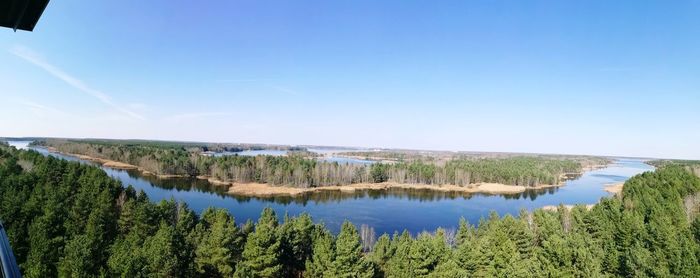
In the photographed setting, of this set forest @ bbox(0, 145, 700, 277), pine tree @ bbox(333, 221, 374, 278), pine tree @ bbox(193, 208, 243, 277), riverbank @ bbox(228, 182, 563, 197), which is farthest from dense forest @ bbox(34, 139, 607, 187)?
pine tree @ bbox(333, 221, 374, 278)

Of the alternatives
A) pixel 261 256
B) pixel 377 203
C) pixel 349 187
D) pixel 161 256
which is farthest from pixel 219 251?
pixel 349 187

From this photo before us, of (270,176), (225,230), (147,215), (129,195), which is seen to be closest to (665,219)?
(225,230)

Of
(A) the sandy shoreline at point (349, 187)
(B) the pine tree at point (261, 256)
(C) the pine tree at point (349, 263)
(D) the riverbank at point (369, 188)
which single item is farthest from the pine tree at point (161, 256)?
(A) the sandy shoreline at point (349, 187)

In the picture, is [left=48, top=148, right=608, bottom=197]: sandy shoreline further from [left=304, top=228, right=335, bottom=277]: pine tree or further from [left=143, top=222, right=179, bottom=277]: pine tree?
[left=304, top=228, right=335, bottom=277]: pine tree

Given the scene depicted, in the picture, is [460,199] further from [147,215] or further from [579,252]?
[147,215]

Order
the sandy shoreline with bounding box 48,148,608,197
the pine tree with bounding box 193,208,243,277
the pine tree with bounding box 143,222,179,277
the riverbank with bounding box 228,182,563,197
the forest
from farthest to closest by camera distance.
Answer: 1. the sandy shoreline with bounding box 48,148,608,197
2. the riverbank with bounding box 228,182,563,197
3. the pine tree with bounding box 193,208,243,277
4. the forest
5. the pine tree with bounding box 143,222,179,277

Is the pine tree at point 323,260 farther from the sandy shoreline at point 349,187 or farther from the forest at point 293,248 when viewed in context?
the sandy shoreline at point 349,187
